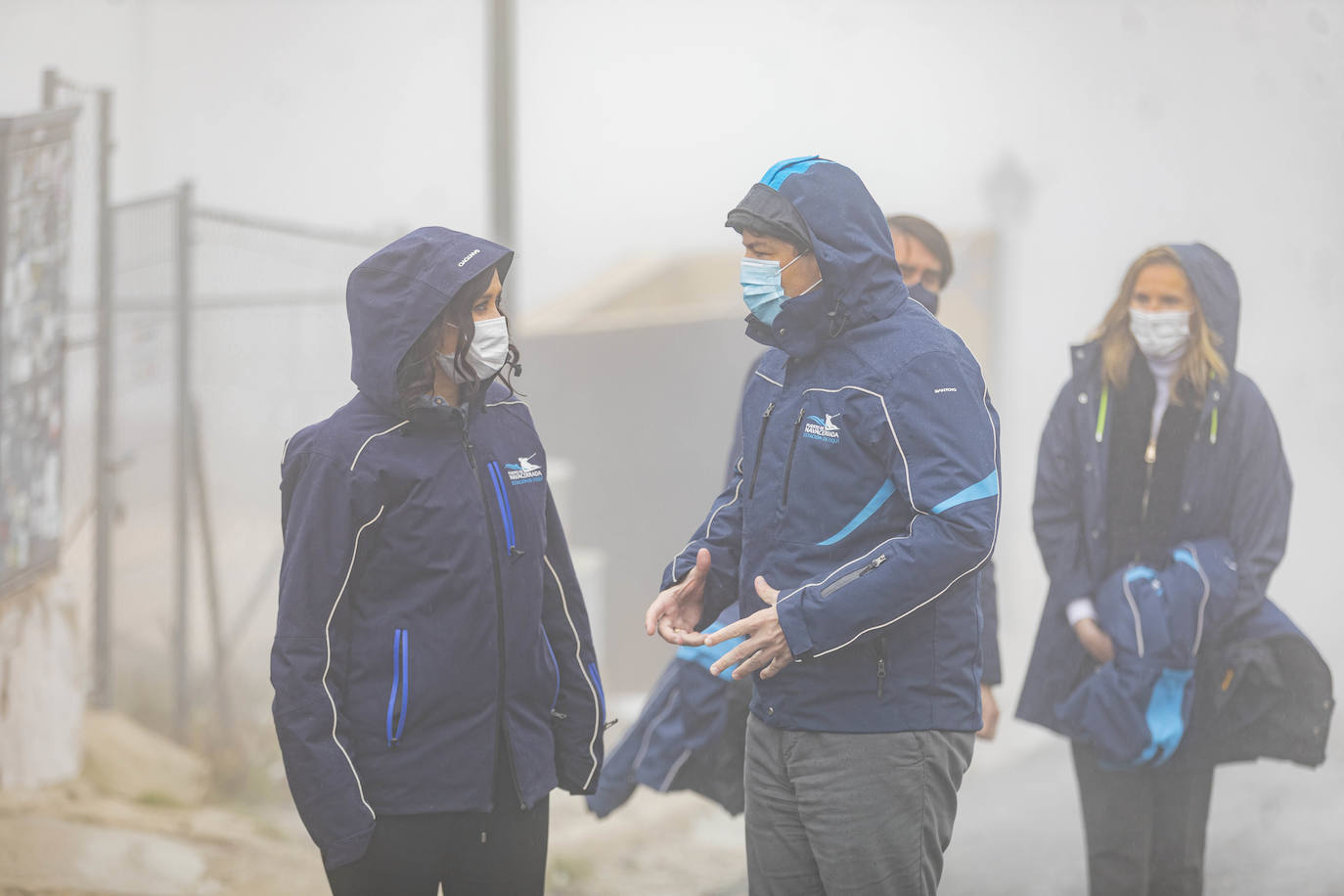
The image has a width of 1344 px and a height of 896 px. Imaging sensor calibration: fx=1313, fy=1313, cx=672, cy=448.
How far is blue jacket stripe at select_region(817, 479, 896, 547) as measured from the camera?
1.91 metres

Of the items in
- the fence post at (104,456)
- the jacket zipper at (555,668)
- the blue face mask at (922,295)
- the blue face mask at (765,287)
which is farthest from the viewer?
the fence post at (104,456)

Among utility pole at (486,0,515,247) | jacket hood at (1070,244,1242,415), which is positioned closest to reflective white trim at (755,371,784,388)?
jacket hood at (1070,244,1242,415)

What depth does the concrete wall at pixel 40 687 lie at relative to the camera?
13.4 ft

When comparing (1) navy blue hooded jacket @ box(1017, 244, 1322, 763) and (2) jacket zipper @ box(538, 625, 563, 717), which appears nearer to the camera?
(2) jacket zipper @ box(538, 625, 563, 717)

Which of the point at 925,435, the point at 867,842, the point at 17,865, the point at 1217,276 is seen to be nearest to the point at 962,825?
the point at 1217,276

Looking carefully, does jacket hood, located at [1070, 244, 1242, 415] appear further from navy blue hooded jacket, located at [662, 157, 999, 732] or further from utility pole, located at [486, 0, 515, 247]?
utility pole, located at [486, 0, 515, 247]

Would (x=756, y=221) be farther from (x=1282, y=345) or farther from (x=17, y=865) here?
(x=17, y=865)

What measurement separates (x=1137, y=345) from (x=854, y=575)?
1324 millimetres

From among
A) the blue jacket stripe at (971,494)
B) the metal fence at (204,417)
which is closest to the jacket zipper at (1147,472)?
the blue jacket stripe at (971,494)

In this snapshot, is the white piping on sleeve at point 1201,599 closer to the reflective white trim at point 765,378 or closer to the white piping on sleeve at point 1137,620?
the white piping on sleeve at point 1137,620

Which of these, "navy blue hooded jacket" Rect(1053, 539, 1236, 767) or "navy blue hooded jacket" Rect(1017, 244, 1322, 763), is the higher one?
"navy blue hooded jacket" Rect(1017, 244, 1322, 763)

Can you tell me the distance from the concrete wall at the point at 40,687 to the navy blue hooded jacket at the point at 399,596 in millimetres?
2574

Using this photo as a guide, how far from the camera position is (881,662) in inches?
74.7

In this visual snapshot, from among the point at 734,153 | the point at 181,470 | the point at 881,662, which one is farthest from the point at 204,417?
→ the point at 881,662
